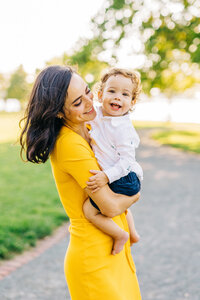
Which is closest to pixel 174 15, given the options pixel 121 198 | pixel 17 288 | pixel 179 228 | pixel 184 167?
pixel 184 167

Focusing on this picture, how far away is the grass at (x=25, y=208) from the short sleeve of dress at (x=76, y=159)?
10.7 ft

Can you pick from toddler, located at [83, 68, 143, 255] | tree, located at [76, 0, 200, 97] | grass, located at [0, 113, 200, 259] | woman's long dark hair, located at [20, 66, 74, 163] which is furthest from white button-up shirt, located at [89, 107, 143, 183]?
tree, located at [76, 0, 200, 97]

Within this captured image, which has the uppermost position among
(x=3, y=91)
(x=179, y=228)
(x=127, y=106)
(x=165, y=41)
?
(x=127, y=106)

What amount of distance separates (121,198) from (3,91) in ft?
153

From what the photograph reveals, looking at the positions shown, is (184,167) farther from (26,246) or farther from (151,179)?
(26,246)

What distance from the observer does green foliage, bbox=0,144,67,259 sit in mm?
5032

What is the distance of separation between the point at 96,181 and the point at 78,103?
42cm

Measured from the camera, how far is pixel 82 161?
1.73 meters

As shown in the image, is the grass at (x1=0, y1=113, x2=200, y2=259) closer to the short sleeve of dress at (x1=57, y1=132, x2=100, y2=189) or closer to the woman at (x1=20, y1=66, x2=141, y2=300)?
the woman at (x1=20, y1=66, x2=141, y2=300)

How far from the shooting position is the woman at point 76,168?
5.79ft

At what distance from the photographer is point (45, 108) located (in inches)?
70.1

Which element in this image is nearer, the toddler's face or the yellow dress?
the yellow dress

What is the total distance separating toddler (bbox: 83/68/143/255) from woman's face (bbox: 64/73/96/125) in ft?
0.40

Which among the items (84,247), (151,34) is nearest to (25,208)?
(84,247)
